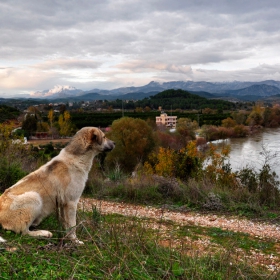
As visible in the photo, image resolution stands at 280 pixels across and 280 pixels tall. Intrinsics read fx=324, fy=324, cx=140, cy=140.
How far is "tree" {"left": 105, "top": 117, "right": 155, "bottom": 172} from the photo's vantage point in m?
31.0

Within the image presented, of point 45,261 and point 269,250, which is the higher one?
point 45,261

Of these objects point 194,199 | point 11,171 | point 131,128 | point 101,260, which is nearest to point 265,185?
point 194,199

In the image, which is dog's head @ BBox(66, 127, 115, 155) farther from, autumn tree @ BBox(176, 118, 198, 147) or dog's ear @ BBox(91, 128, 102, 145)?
autumn tree @ BBox(176, 118, 198, 147)

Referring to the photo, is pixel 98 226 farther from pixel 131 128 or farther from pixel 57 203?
pixel 131 128

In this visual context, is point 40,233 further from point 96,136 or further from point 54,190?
point 96,136

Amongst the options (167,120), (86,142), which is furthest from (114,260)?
(167,120)

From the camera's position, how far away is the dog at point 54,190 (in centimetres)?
365

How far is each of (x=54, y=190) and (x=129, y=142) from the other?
2760 centimetres

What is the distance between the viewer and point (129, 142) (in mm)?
31562

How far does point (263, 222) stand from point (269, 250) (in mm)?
1596

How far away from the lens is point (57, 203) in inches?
156

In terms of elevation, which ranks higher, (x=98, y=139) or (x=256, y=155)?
(x=98, y=139)

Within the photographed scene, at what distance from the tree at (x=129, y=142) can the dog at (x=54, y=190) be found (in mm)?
25838

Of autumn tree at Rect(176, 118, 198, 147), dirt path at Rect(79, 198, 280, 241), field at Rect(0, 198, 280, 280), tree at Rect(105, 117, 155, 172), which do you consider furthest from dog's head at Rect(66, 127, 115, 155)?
autumn tree at Rect(176, 118, 198, 147)
